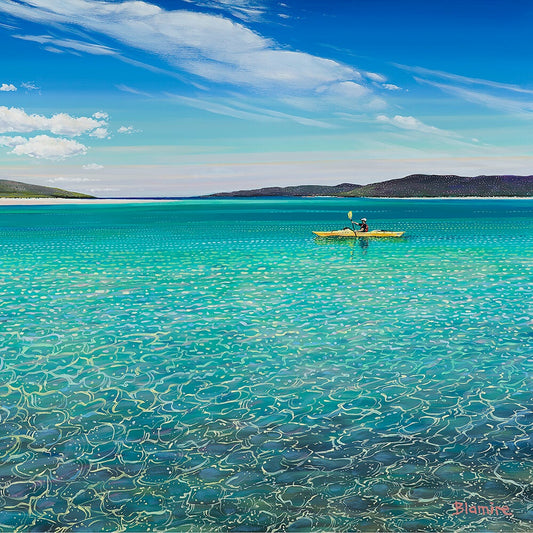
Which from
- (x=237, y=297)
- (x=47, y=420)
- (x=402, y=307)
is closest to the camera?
(x=47, y=420)

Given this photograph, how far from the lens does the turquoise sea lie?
9.30 meters

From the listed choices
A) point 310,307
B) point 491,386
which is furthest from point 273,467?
point 310,307

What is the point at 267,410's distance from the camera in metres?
13.3

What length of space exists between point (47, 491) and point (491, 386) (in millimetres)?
10887

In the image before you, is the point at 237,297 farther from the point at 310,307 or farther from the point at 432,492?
the point at 432,492

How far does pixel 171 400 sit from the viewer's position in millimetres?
13922
